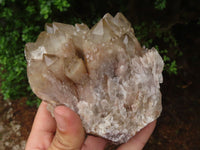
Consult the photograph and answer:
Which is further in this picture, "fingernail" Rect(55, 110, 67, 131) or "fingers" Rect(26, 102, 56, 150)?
"fingers" Rect(26, 102, 56, 150)

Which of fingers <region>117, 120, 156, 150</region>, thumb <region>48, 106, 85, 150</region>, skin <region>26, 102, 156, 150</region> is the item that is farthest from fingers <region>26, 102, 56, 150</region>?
fingers <region>117, 120, 156, 150</region>

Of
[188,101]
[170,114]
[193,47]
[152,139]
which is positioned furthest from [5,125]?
[193,47]

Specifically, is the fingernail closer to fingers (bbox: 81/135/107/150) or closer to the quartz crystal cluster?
the quartz crystal cluster

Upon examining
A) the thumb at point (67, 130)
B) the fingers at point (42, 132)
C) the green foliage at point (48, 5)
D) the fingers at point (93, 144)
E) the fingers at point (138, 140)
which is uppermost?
the green foliage at point (48, 5)

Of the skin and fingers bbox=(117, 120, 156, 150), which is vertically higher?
the skin

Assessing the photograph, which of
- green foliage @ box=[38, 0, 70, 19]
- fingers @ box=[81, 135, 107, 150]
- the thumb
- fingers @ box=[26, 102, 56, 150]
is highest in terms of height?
green foliage @ box=[38, 0, 70, 19]

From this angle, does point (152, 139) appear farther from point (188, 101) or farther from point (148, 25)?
point (148, 25)

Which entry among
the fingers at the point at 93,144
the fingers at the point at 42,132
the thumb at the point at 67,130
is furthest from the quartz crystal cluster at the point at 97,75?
the fingers at the point at 42,132

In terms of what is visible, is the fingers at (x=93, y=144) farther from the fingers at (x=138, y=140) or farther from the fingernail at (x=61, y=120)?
the fingernail at (x=61, y=120)
